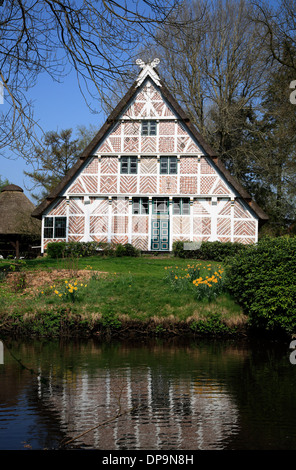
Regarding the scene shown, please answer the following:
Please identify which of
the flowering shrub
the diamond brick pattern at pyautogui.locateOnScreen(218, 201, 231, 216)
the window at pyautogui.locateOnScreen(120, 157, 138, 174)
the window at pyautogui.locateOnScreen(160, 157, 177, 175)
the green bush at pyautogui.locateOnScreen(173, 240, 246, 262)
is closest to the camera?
the flowering shrub

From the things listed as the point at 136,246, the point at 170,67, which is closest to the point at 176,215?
the point at 136,246

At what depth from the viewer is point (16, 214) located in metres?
39.6

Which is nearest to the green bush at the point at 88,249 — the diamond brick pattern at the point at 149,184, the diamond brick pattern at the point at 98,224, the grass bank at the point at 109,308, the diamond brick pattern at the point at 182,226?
the diamond brick pattern at the point at 98,224

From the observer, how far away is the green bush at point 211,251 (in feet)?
88.3

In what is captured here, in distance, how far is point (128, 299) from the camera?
1512 centimetres

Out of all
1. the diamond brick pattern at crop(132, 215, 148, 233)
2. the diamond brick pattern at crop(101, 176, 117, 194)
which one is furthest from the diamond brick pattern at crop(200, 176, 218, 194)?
the diamond brick pattern at crop(101, 176, 117, 194)

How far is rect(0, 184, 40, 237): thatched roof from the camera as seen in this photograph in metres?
36.7

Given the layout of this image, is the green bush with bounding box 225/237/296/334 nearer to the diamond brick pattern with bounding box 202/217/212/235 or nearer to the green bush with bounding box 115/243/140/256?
the green bush with bounding box 115/243/140/256

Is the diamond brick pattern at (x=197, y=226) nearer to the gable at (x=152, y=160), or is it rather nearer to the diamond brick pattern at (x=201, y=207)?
the diamond brick pattern at (x=201, y=207)

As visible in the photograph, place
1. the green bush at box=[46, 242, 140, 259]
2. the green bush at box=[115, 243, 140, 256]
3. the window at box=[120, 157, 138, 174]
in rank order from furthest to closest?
the window at box=[120, 157, 138, 174], the green bush at box=[46, 242, 140, 259], the green bush at box=[115, 243, 140, 256]

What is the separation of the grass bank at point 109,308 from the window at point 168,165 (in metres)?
13.4

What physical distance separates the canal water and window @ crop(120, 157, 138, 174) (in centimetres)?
1841

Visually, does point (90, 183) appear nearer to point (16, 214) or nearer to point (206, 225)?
point (206, 225)
